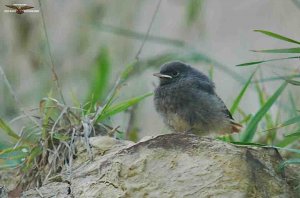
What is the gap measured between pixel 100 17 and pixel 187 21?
0.78m

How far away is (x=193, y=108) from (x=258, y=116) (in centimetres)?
53

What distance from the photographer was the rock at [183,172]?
17.6 feet

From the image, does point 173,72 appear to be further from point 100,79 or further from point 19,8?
point 19,8

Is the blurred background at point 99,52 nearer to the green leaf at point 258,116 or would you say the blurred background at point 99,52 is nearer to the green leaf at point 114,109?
the green leaf at point 114,109

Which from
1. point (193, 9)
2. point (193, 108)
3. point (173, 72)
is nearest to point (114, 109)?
point (193, 108)

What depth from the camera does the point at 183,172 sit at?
17.8 ft

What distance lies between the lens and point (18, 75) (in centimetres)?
805

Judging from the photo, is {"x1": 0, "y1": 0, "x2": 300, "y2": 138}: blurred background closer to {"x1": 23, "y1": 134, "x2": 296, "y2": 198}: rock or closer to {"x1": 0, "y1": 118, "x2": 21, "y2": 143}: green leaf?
{"x1": 0, "y1": 118, "x2": 21, "y2": 143}: green leaf

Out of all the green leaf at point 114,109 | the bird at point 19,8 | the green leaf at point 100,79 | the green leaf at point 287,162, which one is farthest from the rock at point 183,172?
the bird at point 19,8

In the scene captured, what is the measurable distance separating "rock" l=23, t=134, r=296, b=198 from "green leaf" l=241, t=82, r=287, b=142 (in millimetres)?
923

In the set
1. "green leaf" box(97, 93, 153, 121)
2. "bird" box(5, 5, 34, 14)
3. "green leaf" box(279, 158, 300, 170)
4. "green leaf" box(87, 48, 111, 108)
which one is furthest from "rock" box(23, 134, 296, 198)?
"bird" box(5, 5, 34, 14)

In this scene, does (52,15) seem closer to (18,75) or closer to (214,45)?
(18,75)

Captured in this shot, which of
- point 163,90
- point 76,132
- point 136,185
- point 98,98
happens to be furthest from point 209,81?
point 136,185

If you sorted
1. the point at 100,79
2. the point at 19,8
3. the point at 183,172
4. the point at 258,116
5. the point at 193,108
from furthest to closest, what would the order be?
1. the point at 19,8
2. the point at 100,79
3. the point at 193,108
4. the point at 258,116
5. the point at 183,172
